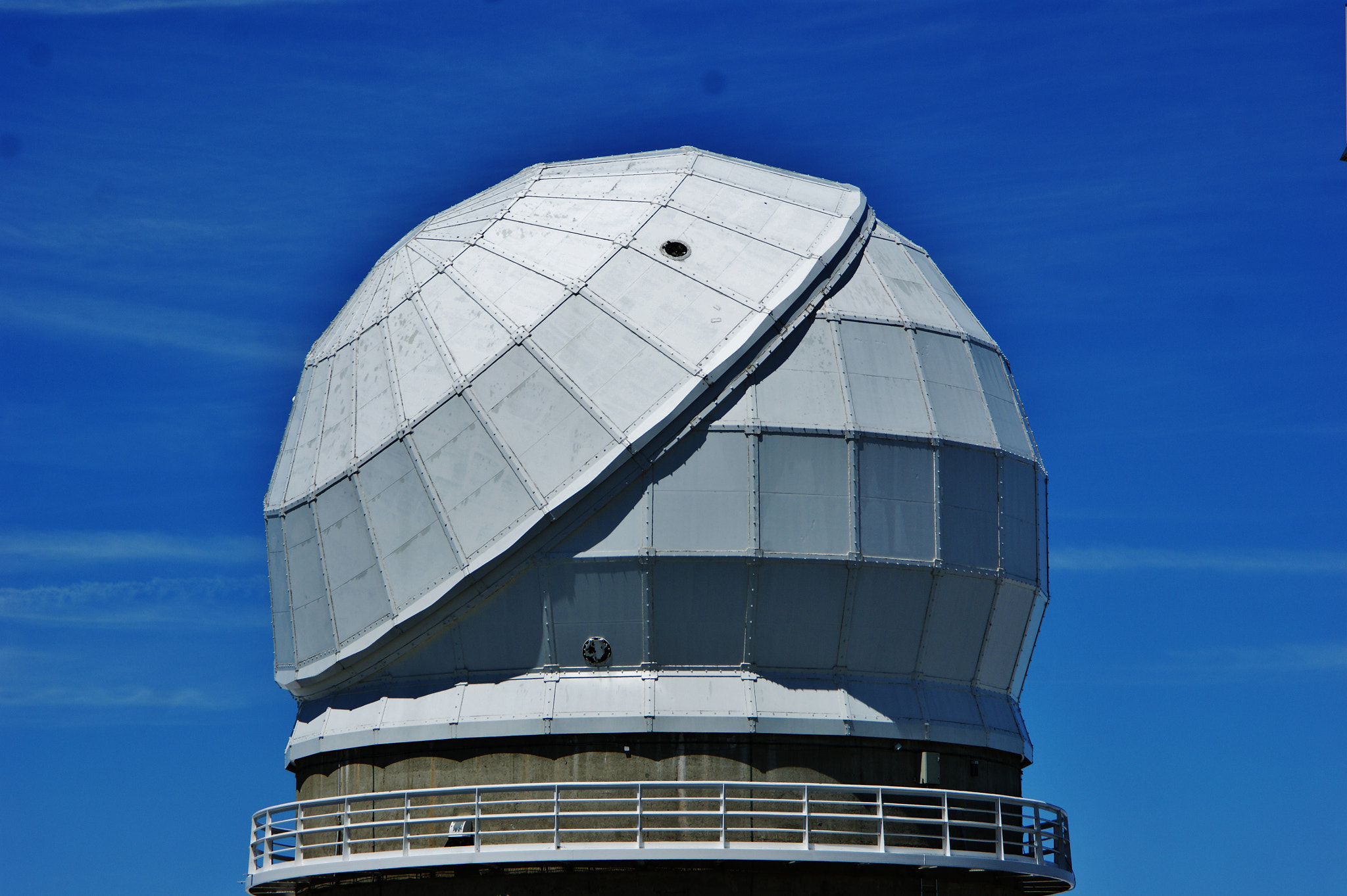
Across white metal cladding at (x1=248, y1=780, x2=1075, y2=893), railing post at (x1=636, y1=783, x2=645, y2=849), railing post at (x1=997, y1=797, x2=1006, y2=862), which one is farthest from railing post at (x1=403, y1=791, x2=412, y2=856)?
railing post at (x1=997, y1=797, x2=1006, y2=862)

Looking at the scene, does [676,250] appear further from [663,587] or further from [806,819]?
[806,819]

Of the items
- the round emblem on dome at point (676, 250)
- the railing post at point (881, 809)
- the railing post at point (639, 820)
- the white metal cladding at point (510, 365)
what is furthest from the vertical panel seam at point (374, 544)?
the railing post at point (881, 809)

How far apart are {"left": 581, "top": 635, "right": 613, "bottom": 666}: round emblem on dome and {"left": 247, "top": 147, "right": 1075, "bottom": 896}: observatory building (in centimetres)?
4

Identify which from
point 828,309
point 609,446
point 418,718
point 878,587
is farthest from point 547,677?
point 828,309

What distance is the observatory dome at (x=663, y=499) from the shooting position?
20625 millimetres

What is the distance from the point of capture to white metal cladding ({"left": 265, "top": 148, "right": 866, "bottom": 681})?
21.2m

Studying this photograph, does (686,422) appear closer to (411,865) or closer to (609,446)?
(609,446)

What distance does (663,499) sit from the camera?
20734 mm

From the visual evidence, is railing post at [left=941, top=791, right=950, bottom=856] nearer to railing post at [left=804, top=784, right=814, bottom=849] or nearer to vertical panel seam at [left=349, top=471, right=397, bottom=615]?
railing post at [left=804, top=784, right=814, bottom=849]

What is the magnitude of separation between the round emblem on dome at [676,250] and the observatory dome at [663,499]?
0.14 feet

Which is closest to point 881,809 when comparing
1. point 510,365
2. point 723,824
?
point 723,824

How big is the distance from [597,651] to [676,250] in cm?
648

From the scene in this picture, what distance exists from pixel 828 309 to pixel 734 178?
3735 mm

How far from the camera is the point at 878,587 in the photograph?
69.7 ft
